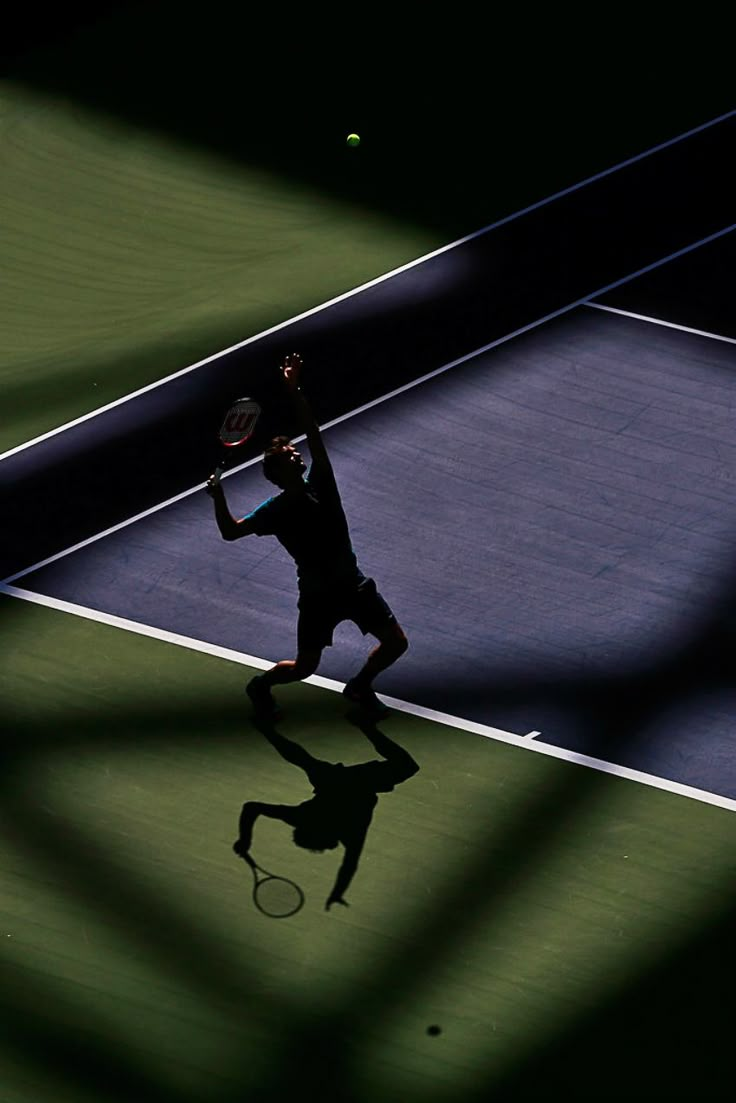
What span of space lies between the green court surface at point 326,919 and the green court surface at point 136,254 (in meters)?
4.29

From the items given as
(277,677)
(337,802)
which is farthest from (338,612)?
(337,802)

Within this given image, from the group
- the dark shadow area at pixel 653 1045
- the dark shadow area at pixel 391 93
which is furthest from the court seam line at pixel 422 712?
the dark shadow area at pixel 391 93

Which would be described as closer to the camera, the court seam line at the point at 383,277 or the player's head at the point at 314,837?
the player's head at the point at 314,837

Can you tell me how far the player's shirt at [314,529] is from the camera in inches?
513

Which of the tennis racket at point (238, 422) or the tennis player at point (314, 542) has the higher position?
the tennis racket at point (238, 422)

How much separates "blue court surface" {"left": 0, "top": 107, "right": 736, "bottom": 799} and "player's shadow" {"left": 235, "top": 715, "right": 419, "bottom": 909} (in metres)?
0.56

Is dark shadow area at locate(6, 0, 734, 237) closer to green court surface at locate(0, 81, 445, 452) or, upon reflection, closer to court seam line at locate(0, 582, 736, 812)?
green court surface at locate(0, 81, 445, 452)

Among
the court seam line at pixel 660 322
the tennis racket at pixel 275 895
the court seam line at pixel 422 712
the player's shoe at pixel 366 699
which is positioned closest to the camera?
the tennis racket at pixel 275 895

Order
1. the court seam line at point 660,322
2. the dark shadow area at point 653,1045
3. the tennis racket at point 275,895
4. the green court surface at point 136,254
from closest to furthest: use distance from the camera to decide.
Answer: the dark shadow area at point 653,1045 < the tennis racket at point 275,895 < the green court surface at point 136,254 < the court seam line at point 660,322

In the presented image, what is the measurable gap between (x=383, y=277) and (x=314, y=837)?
7.41 metres

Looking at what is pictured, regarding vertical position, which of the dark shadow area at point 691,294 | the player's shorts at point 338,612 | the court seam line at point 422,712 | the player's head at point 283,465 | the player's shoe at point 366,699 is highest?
the player's head at point 283,465

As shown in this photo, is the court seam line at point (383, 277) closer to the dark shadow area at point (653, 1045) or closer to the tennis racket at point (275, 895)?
the tennis racket at point (275, 895)

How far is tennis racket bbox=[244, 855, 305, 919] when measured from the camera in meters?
12.3

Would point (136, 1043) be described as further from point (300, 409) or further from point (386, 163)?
point (386, 163)
